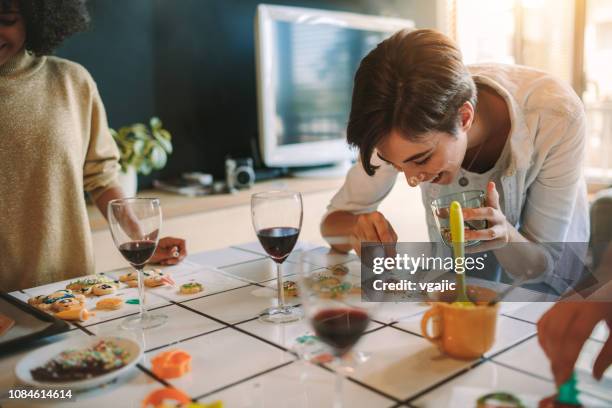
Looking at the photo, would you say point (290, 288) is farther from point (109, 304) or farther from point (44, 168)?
point (44, 168)

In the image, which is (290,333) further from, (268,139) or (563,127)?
(268,139)

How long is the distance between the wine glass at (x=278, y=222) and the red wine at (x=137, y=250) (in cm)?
19

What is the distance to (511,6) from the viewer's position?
14.1 feet

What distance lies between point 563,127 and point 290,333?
83 centimetres

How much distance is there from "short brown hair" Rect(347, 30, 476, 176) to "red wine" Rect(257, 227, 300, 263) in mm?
278

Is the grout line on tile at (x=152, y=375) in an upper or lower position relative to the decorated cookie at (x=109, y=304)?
upper

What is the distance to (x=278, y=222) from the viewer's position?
101 centimetres

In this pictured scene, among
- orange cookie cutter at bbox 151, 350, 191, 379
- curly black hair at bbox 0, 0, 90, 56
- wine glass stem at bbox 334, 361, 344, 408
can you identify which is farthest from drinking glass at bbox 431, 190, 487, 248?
curly black hair at bbox 0, 0, 90, 56

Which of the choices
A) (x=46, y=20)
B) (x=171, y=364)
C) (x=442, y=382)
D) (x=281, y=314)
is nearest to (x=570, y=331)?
(x=442, y=382)

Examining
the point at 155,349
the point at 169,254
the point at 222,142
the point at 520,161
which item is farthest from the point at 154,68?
the point at 155,349

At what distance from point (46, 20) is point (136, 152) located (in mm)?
1019

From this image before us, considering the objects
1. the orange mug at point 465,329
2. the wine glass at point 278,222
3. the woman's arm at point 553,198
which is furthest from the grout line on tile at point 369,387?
the woman's arm at point 553,198

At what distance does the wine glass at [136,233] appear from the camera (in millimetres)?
977

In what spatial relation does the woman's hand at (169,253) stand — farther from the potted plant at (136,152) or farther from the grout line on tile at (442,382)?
the potted plant at (136,152)
